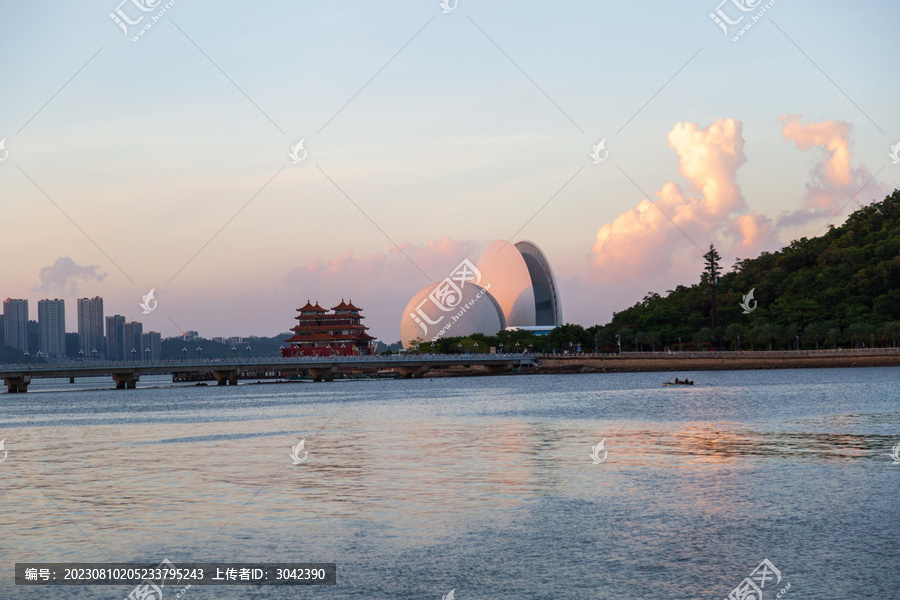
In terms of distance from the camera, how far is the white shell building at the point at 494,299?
Result: 18188 centimetres

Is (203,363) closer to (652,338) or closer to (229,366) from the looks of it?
(229,366)

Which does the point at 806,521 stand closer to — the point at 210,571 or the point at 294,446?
the point at 210,571

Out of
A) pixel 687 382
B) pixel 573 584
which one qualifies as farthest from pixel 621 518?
pixel 687 382

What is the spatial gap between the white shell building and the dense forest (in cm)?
1878

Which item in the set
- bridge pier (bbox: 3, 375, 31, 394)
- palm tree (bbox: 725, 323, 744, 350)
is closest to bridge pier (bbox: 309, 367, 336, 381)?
bridge pier (bbox: 3, 375, 31, 394)

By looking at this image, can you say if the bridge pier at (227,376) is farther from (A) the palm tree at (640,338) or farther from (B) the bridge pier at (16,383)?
(A) the palm tree at (640,338)

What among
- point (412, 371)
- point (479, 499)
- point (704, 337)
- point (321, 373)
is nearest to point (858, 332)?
point (704, 337)

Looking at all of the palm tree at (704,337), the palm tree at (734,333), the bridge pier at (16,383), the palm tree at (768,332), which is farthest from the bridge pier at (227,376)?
the palm tree at (768,332)

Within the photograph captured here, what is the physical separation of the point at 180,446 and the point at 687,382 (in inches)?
2224

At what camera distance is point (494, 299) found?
612ft

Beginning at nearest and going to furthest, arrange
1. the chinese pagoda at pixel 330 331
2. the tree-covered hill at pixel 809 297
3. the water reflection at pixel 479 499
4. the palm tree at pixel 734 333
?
the water reflection at pixel 479 499 < the tree-covered hill at pixel 809 297 < the palm tree at pixel 734 333 < the chinese pagoda at pixel 330 331

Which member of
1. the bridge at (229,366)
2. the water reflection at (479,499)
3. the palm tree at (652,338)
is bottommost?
the water reflection at (479,499)

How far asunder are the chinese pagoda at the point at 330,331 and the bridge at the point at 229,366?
29784mm

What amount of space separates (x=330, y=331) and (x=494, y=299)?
3805 centimetres
